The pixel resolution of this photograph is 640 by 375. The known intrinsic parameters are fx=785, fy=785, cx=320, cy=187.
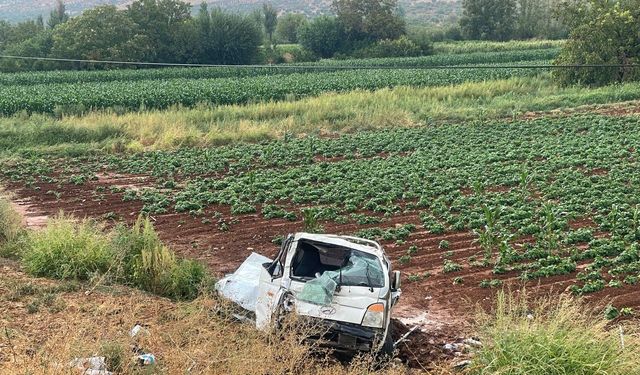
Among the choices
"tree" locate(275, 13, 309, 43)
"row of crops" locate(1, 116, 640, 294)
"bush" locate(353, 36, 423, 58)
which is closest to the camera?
"row of crops" locate(1, 116, 640, 294)

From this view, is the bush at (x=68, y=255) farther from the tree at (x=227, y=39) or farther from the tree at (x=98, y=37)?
the tree at (x=227, y=39)

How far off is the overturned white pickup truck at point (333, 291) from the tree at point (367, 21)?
263 ft

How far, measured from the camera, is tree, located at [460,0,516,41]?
3942 inches

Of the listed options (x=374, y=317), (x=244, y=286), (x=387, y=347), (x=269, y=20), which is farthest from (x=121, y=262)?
(x=269, y=20)

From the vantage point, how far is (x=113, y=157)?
2870cm

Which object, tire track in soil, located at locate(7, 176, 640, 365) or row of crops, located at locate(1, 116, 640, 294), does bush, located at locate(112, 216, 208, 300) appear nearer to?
tire track in soil, located at locate(7, 176, 640, 365)

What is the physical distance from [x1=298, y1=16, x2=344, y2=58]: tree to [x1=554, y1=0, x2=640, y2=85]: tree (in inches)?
1777

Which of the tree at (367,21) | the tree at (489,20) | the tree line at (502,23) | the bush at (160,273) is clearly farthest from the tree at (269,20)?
the bush at (160,273)

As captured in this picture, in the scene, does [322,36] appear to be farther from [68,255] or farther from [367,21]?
[68,255]

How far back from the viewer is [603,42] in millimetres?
44281

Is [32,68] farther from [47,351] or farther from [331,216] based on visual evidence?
[47,351]

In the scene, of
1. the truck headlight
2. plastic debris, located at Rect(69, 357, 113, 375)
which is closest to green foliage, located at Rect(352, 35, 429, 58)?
the truck headlight

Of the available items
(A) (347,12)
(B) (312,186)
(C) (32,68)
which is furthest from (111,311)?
(A) (347,12)

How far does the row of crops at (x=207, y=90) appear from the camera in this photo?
39.7 m
